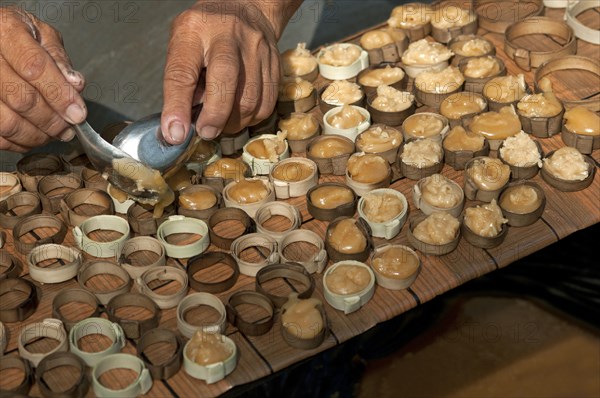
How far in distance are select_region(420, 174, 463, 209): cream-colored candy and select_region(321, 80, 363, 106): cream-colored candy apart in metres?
0.33

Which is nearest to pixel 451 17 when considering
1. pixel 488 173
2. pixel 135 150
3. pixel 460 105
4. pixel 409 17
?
pixel 409 17

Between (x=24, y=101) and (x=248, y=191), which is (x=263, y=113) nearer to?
(x=248, y=191)

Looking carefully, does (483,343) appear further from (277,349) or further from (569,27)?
(277,349)

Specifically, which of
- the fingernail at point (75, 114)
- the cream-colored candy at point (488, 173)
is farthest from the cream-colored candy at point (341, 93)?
the fingernail at point (75, 114)

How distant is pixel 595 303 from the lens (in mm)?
2572

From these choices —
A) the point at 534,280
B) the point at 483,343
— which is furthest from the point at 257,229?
the point at 534,280

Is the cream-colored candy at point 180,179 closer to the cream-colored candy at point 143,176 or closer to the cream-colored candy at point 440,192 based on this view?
the cream-colored candy at point 143,176

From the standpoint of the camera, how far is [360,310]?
5.10ft

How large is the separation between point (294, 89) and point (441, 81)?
0.33 metres

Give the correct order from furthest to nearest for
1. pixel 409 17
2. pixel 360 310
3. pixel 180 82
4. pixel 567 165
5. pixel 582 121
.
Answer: pixel 409 17 → pixel 582 121 → pixel 567 165 → pixel 180 82 → pixel 360 310

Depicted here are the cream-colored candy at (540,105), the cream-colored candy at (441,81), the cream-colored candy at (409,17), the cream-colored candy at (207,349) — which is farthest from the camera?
the cream-colored candy at (409,17)

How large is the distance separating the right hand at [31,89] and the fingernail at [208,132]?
0.22 metres

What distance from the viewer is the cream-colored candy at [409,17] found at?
221 cm

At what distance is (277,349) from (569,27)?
1.15 m
